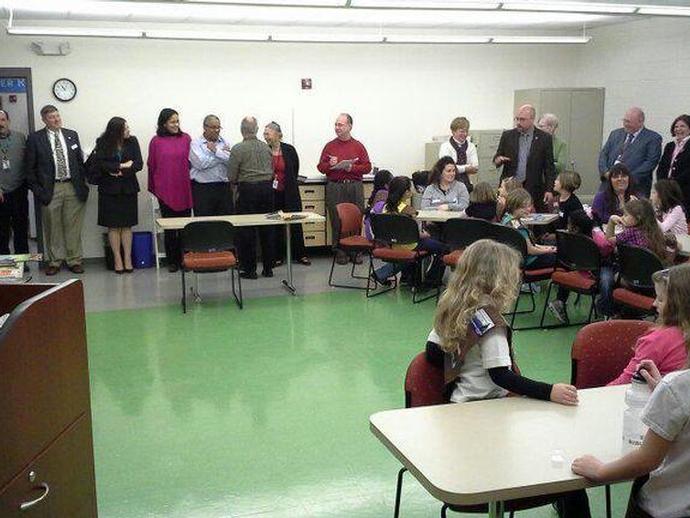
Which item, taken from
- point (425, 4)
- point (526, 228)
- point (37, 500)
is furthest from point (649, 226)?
point (37, 500)

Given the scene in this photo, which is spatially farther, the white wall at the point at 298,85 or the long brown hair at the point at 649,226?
the white wall at the point at 298,85

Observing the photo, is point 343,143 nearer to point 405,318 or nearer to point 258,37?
point 258,37

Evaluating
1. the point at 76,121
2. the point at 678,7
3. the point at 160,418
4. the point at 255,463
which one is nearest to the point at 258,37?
the point at 76,121

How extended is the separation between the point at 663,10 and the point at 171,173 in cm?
519

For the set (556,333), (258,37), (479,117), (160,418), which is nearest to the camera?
(160,418)

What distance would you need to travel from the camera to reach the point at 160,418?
4.13m

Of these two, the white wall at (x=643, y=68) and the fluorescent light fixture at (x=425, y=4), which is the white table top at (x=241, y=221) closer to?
the fluorescent light fixture at (x=425, y=4)

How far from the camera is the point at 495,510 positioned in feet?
6.60

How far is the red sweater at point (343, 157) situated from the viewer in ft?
28.3

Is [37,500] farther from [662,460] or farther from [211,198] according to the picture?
[211,198]

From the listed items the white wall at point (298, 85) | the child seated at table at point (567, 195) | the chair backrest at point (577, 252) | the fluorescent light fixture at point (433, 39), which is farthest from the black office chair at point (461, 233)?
the white wall at point (298, 85)

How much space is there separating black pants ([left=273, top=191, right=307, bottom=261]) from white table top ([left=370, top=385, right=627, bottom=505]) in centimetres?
638

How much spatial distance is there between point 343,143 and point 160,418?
5.16 m

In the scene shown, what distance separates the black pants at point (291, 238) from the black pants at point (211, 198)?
55 cm
